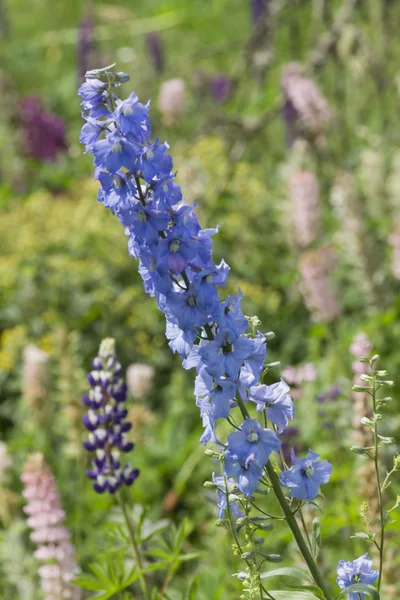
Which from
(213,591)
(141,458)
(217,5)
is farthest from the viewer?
(217,5)

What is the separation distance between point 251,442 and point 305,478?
0.14 m

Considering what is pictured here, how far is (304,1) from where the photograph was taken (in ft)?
17.7

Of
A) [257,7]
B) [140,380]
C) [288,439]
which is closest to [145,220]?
[288,439]

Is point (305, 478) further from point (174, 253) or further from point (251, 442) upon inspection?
point (174, 253)

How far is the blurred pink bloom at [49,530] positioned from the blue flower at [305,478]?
4.22ft

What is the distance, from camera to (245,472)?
53.4 inches

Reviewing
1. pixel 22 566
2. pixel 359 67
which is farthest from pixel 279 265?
pixel 22 566

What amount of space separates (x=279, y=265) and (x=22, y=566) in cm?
329

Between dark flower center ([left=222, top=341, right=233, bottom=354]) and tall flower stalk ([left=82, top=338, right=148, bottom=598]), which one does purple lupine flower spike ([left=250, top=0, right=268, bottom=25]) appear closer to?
tall flower stalk ([left=82, top=338, right=148, bottom=598])

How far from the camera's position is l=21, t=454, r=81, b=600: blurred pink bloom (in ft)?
8.12

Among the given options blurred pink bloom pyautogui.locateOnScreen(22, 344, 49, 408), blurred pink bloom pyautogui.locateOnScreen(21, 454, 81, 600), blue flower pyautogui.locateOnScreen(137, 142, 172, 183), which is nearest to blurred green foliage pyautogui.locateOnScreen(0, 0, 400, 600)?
blurred pink bloom pyautogui.locateOnScreen(22, 344, 49, 408)

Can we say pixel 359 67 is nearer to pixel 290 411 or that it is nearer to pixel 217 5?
pixel 290 411

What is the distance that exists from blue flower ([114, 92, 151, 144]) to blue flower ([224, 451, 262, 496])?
1.88 feet

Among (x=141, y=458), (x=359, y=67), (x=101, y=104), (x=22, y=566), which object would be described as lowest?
(x=22, y=566)
